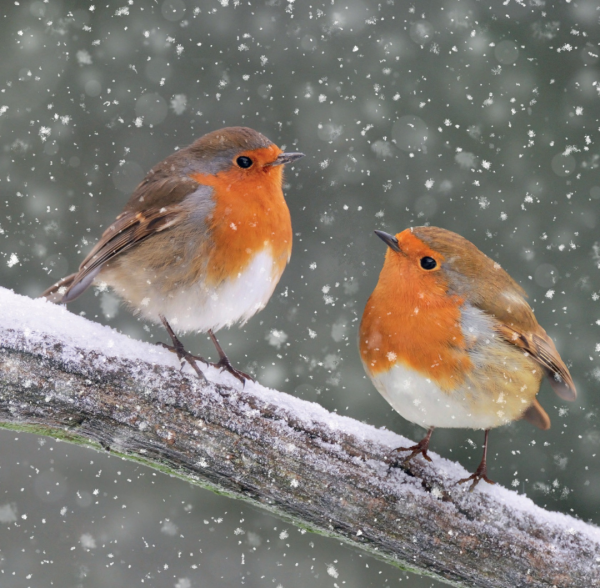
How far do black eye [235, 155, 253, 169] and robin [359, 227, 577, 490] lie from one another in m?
0.57

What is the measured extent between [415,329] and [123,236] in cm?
126

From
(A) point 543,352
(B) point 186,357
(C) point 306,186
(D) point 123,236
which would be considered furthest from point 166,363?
(C) point 306,186

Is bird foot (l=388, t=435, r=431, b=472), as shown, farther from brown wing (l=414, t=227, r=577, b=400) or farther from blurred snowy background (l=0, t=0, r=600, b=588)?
blurred snowy background (l=0, t=0, r=600, b=588)

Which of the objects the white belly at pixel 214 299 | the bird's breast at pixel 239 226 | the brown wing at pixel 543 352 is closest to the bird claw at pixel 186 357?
the white belly at pixel 214 299

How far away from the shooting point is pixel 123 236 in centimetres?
265

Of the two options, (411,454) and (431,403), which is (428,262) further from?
(411,454)

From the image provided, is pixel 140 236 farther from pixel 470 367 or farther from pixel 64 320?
pixel 470 367

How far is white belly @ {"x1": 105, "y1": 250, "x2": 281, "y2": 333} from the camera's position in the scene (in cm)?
241

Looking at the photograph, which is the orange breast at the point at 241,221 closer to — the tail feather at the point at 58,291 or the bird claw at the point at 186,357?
the bird claw at the point at 186,357

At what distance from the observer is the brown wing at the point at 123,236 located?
2504 mm

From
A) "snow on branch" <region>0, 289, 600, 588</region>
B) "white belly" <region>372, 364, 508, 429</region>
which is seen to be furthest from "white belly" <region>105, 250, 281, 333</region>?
"white belly" <region>372, 364, 508, 429</region>

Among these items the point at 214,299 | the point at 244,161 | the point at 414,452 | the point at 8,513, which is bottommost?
the point at 8,513

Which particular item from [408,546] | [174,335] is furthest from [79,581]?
[408,546]

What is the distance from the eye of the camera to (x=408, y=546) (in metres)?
2.18
